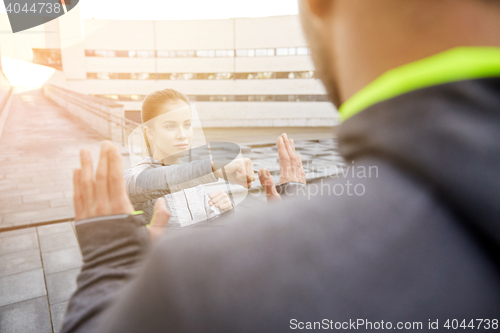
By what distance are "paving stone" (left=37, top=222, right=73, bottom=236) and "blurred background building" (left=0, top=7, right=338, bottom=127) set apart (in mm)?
24410

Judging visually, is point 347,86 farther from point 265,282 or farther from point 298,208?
point 265,282

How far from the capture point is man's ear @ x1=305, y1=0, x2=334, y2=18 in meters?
0.53

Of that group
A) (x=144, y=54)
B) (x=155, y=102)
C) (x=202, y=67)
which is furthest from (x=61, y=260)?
(x=144, y=54)

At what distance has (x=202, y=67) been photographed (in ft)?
97.1

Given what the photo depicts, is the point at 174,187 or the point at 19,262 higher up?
the point at 174,187

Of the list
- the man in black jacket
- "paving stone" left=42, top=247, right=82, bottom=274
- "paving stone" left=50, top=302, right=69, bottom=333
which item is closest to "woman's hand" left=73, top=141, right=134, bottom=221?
the man in black jacket

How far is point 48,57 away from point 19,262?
36.0 meters

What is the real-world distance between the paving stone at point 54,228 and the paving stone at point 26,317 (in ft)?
5.91

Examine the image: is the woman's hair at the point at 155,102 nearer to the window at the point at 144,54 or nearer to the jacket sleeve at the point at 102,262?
the jacket sleeve at the point at 102,262

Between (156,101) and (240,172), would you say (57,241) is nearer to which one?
(156,101)

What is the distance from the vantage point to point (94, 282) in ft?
1.78

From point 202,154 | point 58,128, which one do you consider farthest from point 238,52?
point 202,154

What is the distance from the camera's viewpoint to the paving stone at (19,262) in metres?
3.68

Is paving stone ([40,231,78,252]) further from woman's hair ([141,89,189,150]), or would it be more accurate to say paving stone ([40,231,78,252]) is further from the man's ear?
the man's ear
